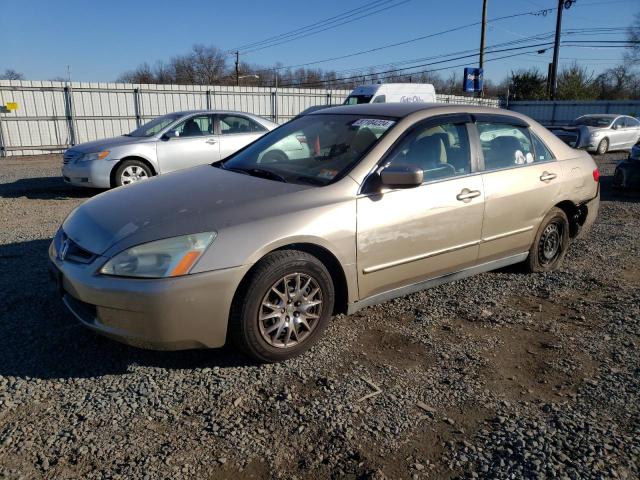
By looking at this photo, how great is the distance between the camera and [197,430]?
2473 millimetres

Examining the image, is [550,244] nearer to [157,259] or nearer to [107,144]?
[157,259]

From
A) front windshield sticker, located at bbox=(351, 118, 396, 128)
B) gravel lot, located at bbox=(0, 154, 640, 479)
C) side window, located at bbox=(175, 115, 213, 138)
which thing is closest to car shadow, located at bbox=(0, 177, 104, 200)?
side window, located at bbox=(175, 115, 213, 138)

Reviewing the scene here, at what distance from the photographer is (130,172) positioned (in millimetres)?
8734

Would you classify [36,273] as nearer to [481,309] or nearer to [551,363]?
[481,309]

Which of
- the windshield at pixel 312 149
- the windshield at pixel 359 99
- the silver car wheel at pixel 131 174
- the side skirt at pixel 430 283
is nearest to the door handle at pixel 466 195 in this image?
the side skirt at pixel 430 283

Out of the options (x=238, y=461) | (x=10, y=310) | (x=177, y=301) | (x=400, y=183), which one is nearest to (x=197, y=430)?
(x=238, y=461)

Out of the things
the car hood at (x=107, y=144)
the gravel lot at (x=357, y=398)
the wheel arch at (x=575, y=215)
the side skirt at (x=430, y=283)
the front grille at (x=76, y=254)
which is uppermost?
the car hood at (x=107, y=144)

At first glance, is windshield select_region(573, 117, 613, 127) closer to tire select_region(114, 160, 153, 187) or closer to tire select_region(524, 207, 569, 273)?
tire select_region(524, 207, 569, 273)

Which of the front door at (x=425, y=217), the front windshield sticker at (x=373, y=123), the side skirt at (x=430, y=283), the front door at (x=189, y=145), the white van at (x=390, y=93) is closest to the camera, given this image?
the front door at (x=425, y=217)

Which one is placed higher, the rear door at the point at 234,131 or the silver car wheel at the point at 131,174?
the rear door at the point at 234,131

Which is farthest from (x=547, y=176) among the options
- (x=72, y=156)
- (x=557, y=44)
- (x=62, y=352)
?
(x=557, y=44)

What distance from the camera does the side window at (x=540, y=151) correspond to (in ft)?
14.8

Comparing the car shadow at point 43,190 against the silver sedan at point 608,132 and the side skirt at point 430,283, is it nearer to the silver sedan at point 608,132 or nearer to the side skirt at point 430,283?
the side skirt at point 430,283

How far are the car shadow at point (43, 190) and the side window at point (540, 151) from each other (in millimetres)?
7765
